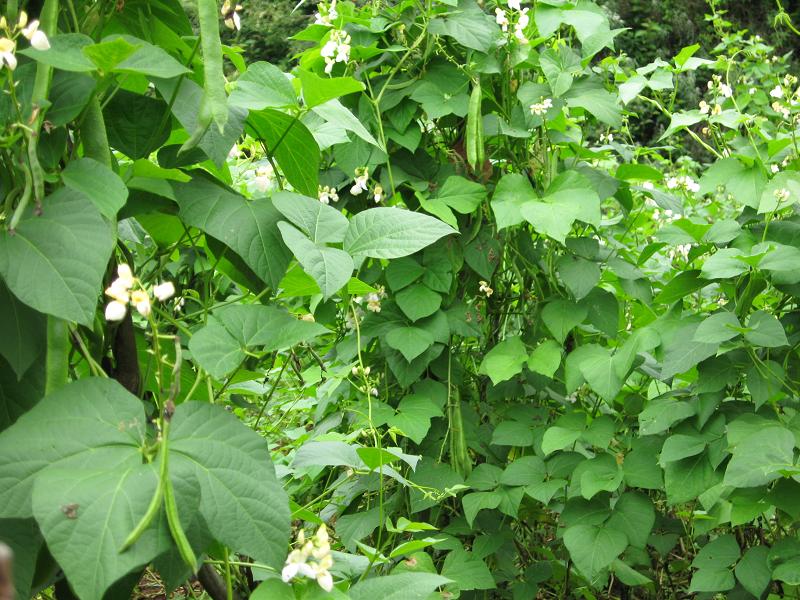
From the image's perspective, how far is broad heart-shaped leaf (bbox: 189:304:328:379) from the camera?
1004mm

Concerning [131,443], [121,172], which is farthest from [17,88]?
[131,443]

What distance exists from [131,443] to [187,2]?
10560 millimetres

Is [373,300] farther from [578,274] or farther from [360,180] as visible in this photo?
[578,274]

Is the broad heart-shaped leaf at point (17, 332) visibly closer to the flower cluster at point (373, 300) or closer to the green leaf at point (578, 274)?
the flower cluster at point (373, 300)

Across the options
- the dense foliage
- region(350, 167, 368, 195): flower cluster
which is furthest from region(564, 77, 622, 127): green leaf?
region(350, 167, 368, 195): flower cluster

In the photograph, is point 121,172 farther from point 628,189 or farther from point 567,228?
point 628,189

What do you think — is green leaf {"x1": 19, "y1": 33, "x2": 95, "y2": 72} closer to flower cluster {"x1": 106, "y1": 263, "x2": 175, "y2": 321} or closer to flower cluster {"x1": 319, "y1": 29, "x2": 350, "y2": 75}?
flower cluster {"x1": 106, "y1": 263, "x2": 175, "y2": 321}

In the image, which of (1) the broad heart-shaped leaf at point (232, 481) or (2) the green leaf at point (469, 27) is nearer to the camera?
(1) the broad heart-shaped leaf at point (232, 481)

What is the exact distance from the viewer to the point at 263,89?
3.78 feet

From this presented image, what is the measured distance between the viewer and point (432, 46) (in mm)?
2020

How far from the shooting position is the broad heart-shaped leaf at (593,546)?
1787mm

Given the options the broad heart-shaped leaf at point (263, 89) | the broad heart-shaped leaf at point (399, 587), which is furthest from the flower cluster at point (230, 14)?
the broad heart-shaped leaf at point (399, 587)

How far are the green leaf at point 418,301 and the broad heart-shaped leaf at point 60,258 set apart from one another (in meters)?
1.12

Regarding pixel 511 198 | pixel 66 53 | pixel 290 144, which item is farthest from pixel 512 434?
pixel 66 53
